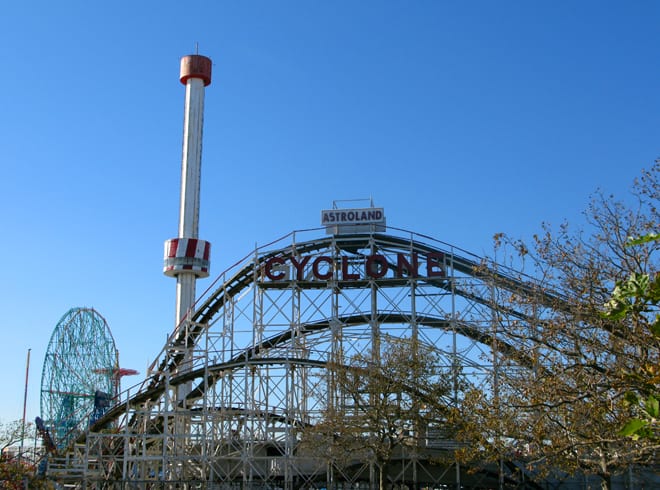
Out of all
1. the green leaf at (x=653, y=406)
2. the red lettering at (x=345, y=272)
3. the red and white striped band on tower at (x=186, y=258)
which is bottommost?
the green leaf at (x=653, y=406)

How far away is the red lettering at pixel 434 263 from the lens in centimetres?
4275

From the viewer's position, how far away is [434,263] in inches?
1692

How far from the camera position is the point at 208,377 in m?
40.1

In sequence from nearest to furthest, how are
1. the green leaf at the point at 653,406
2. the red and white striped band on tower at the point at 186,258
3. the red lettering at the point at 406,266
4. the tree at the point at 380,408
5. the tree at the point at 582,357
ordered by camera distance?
the green leaf at the point at 653,406, the tree at the point at 582,357, the tree at the point at 380,408, the red lettering at the point at 406,266, the red and white striped band on tower at the point at 186,258

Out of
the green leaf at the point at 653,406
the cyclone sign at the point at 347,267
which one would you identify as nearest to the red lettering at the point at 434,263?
the cyclone sign at the point at 347,267

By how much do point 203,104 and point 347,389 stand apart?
1242 inches

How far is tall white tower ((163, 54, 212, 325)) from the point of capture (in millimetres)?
55031

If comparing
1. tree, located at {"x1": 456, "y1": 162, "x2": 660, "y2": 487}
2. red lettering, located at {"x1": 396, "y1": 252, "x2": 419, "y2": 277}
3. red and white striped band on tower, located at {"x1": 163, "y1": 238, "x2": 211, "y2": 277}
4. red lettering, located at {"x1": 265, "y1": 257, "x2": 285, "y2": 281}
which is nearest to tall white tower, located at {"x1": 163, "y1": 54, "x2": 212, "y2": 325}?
red and white striped band on tower, located at {"x1": 163, "y1": 238, "x2": 211, "y2": 277}

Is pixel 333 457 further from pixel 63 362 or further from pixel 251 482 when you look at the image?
pixel 63 362

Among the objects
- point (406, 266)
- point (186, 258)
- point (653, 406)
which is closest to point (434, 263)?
point (406, 266)

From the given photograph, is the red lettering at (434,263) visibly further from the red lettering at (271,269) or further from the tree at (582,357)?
the tree at (582,357)

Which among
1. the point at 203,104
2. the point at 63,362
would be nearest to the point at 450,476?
the point at 203,104

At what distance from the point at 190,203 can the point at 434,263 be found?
21.3m

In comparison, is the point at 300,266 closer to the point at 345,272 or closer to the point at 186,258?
the point at 345,272
